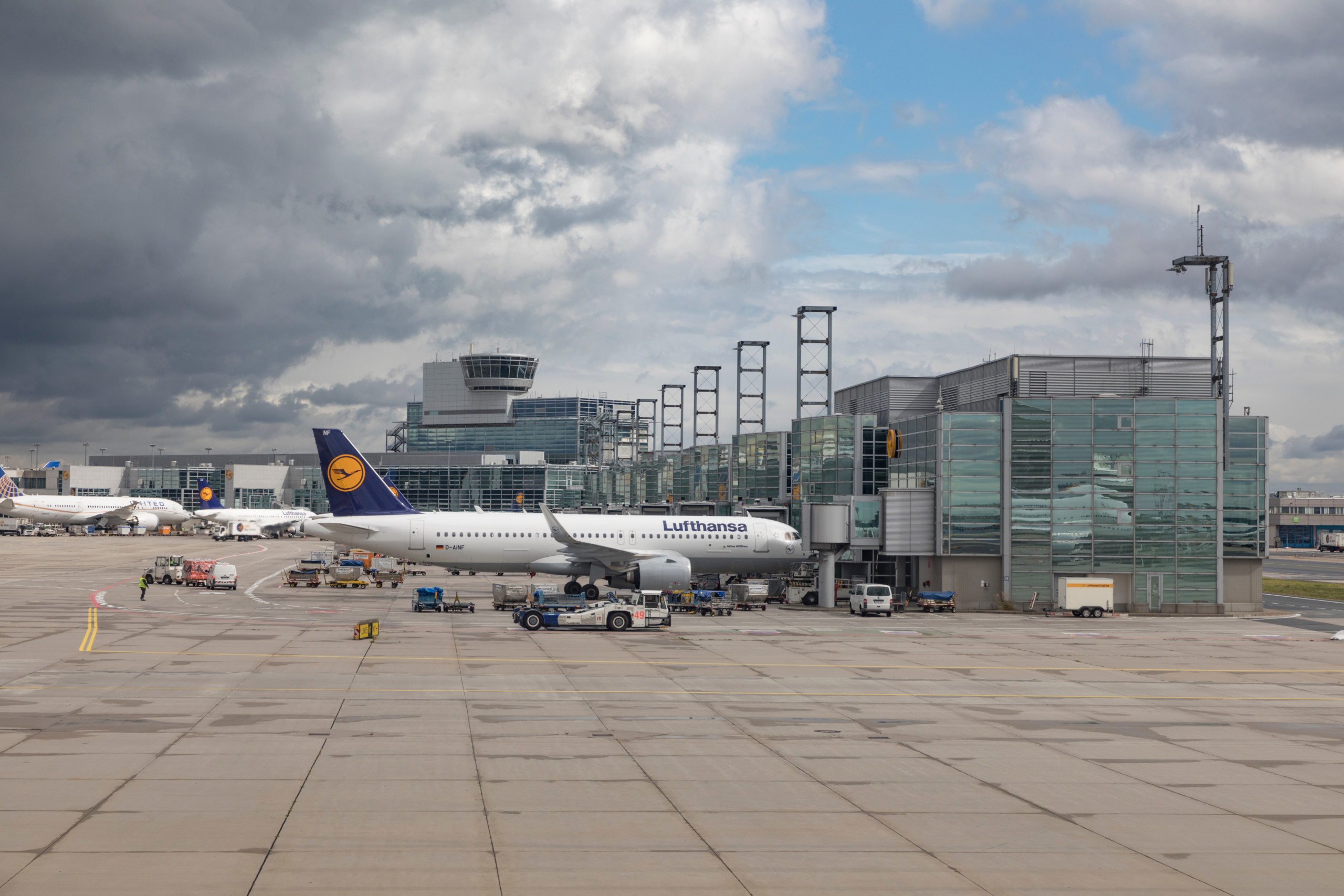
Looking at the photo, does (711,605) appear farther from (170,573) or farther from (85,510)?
(85,510)

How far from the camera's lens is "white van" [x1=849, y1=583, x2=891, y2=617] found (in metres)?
60.1

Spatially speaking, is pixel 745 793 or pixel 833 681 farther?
pixel 833 681

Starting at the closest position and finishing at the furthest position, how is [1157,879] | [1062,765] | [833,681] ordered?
[1157,879] < [1062,765] < [833,681]

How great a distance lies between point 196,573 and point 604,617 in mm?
38603

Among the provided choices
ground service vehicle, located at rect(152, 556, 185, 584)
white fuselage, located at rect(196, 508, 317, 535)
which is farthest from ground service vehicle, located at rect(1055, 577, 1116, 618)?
white fuselage, located at rect(196, 508, 317, 535)

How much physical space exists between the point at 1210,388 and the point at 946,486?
2416 centimetres

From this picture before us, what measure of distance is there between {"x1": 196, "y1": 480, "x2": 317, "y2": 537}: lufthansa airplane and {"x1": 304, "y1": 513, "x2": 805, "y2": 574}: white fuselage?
309 feet

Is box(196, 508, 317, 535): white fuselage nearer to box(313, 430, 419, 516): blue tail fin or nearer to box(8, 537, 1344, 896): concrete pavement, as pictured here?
box(313, 430, 419, 516): blue tail fin

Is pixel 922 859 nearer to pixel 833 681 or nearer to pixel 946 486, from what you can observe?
pixel 833 681

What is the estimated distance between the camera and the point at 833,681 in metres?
34.1

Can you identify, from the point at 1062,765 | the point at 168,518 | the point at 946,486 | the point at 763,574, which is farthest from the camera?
the point at 168,518

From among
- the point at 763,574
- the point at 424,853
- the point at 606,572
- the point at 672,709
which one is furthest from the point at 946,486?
the point at 424,853

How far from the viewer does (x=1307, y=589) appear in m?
89.5

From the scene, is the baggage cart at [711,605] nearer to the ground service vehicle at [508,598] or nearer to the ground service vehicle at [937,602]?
the ground service vehicle at [508,598]
